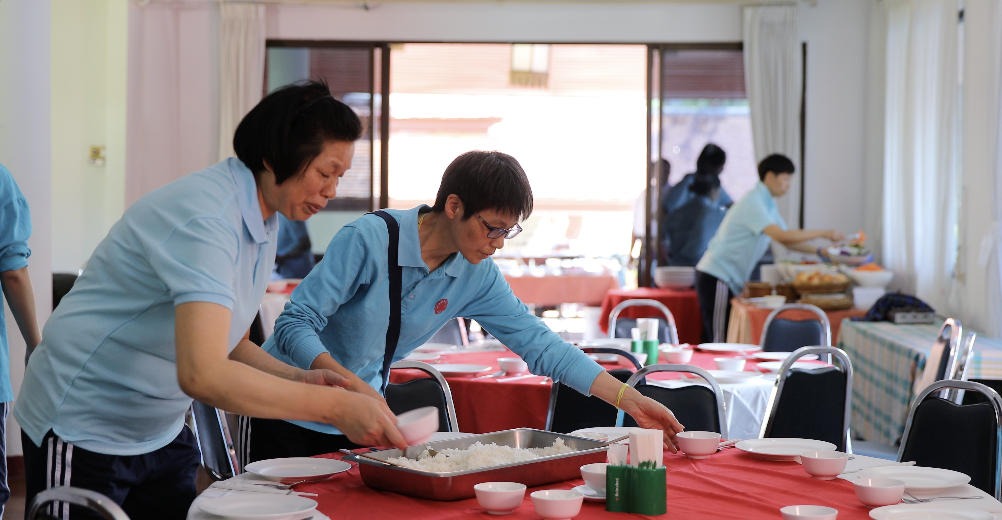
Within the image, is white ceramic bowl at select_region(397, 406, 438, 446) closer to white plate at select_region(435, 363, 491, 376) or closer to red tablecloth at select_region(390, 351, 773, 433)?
red tablecloth at select_region(390, 351, 773, 433)

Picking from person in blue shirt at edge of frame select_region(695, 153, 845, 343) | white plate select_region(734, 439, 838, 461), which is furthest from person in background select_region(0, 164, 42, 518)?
person in blue shirt at edge of frame select_region(695, 153, 845, 343)

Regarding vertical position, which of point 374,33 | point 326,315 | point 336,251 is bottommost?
point 326,315

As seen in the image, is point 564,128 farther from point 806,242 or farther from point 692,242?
point 806,242

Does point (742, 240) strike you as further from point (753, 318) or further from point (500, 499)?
point (500, 499)

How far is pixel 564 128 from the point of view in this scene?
41.8 feet

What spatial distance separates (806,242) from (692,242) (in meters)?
0.99

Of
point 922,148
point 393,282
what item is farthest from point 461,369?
point 922,148

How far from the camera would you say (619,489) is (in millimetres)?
1431

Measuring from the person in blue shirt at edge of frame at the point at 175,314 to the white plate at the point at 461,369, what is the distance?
1.79 meters

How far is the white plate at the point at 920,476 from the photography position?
1.53 m

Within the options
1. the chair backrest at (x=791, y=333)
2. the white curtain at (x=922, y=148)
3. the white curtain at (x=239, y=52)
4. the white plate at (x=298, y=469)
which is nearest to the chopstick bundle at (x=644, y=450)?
the white plate at (x=298, y=469)

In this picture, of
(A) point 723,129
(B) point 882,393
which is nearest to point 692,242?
(A) point 723,129

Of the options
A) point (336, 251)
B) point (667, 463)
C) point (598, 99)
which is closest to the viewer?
point (667, 463)

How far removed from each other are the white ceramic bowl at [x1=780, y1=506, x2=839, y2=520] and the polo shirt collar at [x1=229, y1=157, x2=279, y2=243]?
0.91m
